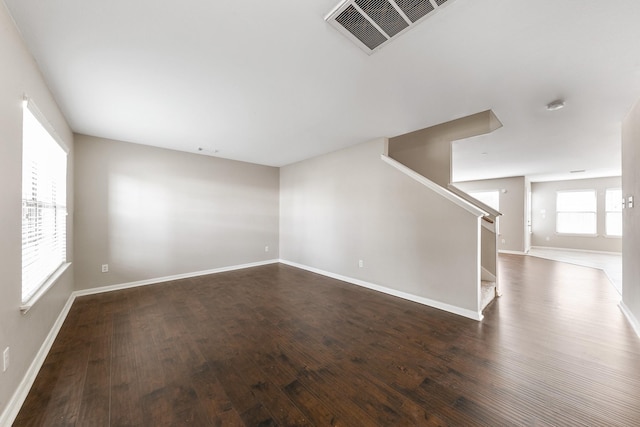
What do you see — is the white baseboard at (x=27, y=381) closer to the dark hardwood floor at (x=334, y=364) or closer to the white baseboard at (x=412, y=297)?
the dark hardwood floor at (x=334, y=364)

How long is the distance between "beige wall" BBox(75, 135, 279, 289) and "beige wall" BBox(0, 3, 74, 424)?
6.77ft

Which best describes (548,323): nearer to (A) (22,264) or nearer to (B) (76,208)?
(A) (22,264)

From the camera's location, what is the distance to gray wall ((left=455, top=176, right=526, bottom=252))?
7.13 m

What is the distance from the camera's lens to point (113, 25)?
1507 millimetres

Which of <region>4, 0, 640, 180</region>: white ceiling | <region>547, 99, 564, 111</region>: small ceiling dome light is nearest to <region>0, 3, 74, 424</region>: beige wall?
<region>4, 0, 640, 180</region>: white ceiling

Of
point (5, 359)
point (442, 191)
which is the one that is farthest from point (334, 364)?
point (442, 191)

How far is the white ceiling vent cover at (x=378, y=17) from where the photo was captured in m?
1.33

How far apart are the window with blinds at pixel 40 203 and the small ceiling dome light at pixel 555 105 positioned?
472cm

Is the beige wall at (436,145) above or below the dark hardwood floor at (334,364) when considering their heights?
above

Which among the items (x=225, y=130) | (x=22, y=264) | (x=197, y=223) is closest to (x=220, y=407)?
(x=22, y=264)

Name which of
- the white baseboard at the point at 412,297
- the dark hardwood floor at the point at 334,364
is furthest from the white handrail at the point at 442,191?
the dark hardwood floor at the point at 334,364

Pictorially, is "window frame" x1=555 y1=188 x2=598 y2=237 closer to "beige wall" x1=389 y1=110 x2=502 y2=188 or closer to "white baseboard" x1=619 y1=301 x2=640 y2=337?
"white baseboard" x1=619 y1=301 x2=640 y2=337

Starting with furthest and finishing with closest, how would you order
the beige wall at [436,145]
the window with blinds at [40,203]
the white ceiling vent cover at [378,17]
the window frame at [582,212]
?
the window frame at [582,212] < the beige wall at [436,145] < the window with blinds at [40,203] < the white ceiling vent cover at [378,17]

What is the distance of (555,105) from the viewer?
248 cm
